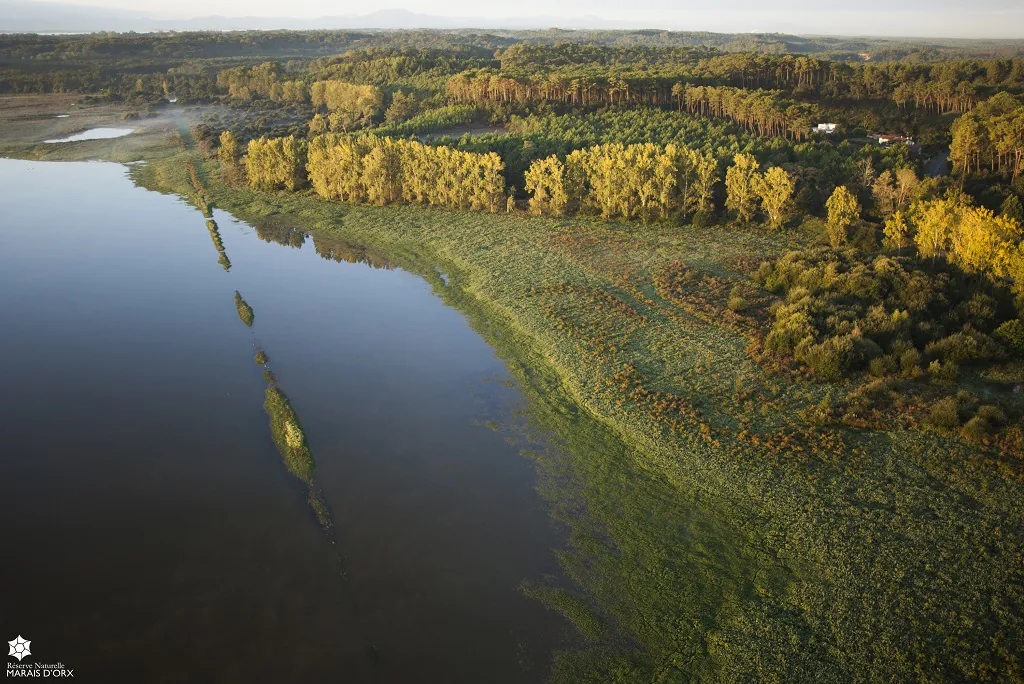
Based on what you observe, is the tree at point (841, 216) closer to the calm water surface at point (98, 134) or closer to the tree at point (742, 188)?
the tree at point (742, 188)

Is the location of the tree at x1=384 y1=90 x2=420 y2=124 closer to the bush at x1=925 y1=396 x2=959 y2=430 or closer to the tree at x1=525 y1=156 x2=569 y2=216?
the tree at x1=525 y1=156 x2=569 y2=216

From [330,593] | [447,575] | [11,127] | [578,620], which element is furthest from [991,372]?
[11,127]

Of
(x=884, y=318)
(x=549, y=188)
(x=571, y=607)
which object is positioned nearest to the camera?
(x=571, y=607)

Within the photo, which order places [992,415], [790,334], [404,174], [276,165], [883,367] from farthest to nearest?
[276,165], [404,174], [790,334], [883,367], [992,415]

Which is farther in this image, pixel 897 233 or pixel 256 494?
pixel 897 233
